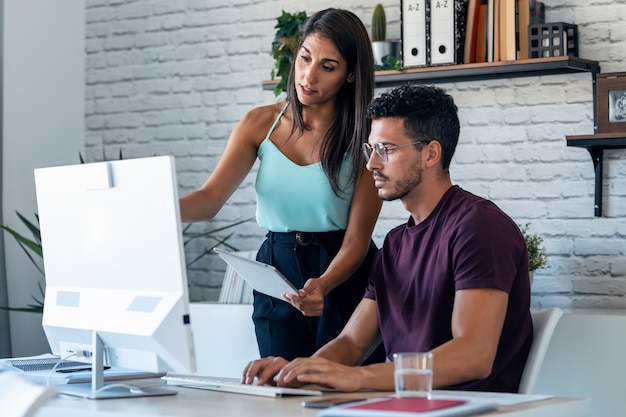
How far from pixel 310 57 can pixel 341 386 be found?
Answer: 1030mm

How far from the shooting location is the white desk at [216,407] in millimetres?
1516

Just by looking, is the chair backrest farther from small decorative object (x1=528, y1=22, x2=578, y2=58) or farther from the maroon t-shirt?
the maroon t-shirt

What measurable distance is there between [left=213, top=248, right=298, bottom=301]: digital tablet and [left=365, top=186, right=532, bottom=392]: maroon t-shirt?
0.73 feet

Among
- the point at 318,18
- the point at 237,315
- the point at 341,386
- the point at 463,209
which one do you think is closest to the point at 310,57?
the point at 318,18

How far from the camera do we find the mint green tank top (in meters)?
2.51

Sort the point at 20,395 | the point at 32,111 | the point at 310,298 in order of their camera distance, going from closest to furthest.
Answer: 1. the point at 20,395
2. the point at 310,298
3. the point at 32,111

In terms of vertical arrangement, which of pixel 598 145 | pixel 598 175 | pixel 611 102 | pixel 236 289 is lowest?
pixel 236 289

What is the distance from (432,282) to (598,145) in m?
1.52

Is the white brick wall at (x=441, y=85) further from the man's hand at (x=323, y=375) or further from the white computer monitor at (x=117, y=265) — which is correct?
the white computer monitor at (x=117, y=265)

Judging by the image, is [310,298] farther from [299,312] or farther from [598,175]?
[598,175]

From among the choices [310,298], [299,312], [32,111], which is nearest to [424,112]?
[310,298]

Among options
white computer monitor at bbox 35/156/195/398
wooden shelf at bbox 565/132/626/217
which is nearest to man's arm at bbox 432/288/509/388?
white computer monitor at bbox 35/156/195/398

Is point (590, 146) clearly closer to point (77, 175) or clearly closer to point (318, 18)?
point (318, 18)

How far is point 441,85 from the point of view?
12.6ft
